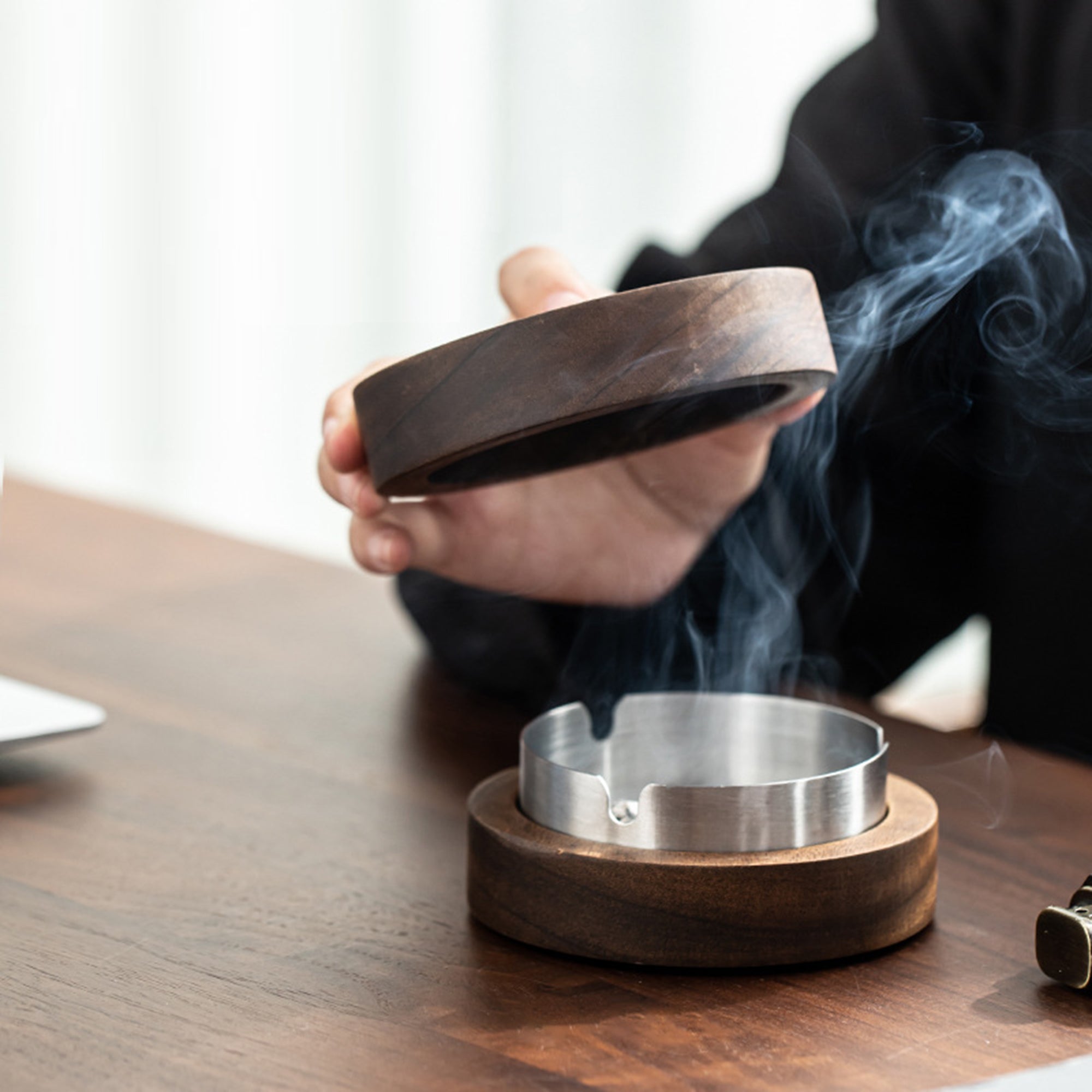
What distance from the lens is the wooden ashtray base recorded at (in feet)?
1.95

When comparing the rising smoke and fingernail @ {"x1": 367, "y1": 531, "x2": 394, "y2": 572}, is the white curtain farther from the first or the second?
fingernail @ {"x1": 367, "y1": 531, "x2": 394, "y2": 572}

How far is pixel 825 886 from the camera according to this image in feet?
1.97

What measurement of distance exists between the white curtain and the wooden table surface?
2100mm

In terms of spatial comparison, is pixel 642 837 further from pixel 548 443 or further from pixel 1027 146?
pixel 1027 146

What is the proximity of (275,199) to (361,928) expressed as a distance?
3.03 meters

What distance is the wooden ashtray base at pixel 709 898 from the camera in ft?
1.95

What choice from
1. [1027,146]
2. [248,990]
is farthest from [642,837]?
[1027,146]

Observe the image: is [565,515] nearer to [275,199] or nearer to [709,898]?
[709,898]

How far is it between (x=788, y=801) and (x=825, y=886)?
0.13ft

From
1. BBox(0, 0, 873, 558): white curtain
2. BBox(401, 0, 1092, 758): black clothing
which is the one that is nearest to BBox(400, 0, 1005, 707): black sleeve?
BBox(401, 0, 1092, 758): black clothing

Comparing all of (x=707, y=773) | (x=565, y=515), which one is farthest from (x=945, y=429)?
(x=707, y=773)

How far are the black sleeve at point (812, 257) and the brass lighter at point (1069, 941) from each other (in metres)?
0.26

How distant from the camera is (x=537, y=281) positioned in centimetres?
101

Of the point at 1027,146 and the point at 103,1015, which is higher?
the point at 1027,146
